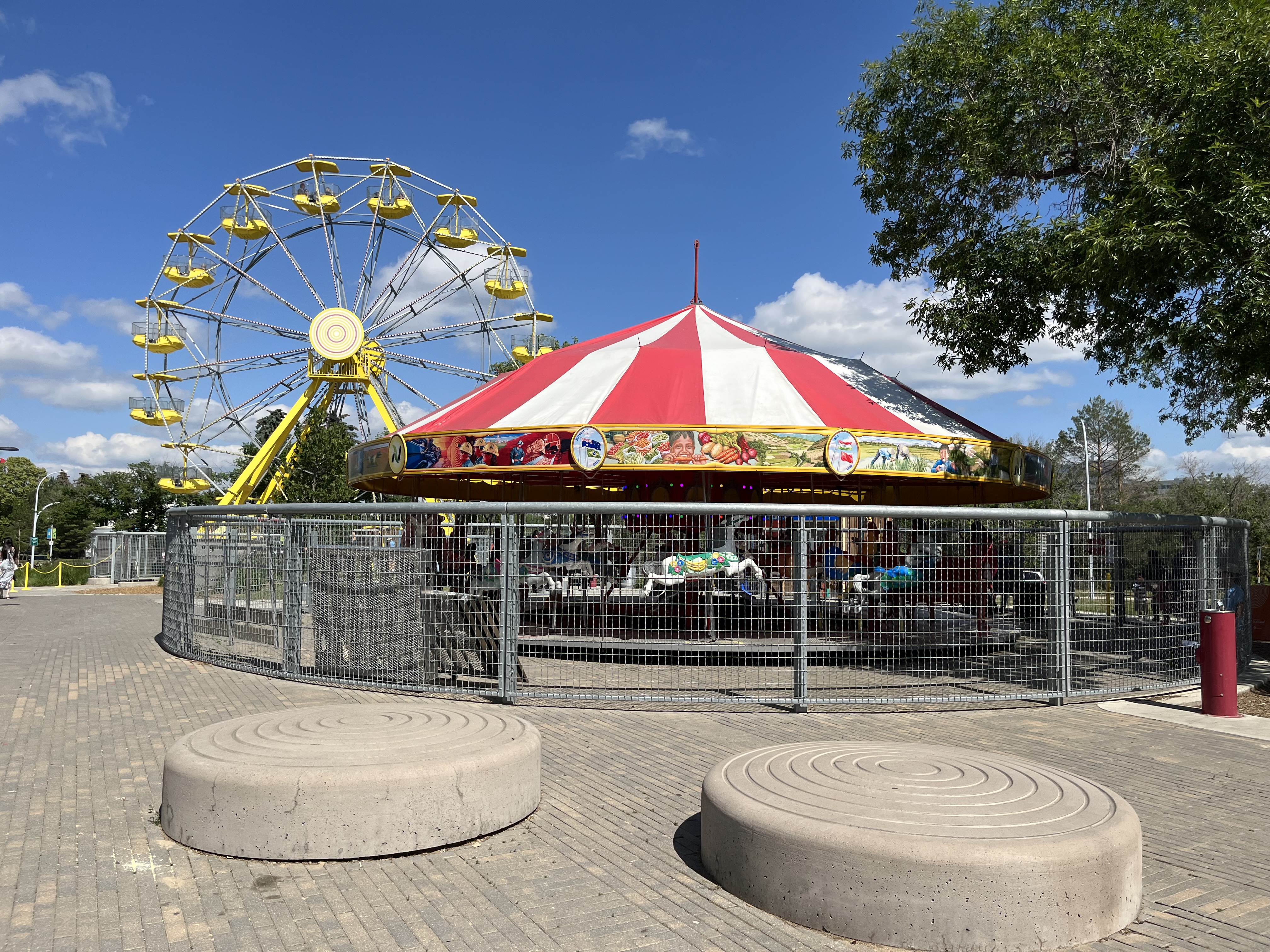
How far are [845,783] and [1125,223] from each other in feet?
25.1

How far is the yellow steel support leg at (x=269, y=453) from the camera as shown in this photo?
36250 mm

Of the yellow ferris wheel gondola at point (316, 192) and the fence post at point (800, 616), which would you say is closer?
the fence post at point (800, 616)

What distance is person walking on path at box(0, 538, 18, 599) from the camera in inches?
821

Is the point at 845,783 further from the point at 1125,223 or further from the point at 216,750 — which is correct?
the point at 1125,223

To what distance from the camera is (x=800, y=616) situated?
7.69m

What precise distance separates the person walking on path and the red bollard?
918 inches

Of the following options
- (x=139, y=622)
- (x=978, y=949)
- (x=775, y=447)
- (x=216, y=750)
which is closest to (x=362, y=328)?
(x=139, y=622)

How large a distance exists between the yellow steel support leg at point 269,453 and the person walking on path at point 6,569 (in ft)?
44.9

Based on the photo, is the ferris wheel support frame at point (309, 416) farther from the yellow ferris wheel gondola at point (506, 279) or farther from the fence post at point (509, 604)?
the fence post at point (509, 604)

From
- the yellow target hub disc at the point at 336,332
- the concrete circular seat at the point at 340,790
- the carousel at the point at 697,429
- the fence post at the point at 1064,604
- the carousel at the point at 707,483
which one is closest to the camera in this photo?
the concrete circular seat at the point at 340,790

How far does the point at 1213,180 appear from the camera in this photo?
8.76m

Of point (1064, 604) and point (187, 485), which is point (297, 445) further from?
point (1064, 604)

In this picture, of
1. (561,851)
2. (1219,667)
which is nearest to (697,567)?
(561,851)

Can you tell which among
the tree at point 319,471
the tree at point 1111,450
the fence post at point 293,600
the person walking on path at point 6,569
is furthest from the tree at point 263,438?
the tree at point 1111,450
